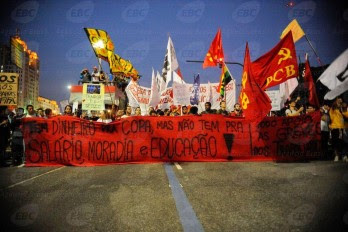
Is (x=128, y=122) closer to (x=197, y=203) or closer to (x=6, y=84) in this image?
(x=6, y=84)

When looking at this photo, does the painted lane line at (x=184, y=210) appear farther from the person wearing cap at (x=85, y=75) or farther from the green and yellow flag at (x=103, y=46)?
the person wearing cap at (x=85, y=75)

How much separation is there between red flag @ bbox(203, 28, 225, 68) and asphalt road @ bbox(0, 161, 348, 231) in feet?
30.2

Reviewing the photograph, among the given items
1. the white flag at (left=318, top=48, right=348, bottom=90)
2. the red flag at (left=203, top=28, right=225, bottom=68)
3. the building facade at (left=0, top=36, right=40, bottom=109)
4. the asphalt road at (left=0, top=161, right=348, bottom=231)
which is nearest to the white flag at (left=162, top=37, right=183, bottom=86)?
the red flag at (left=203, top=28, right=225, bottom=68)

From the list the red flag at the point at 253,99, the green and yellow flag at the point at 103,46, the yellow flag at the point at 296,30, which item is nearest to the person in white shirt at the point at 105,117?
the green and yellow flag at the point at 103,46

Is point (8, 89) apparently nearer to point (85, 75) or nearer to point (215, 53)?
point (215, 53)

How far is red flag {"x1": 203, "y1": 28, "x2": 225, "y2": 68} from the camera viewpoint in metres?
15.2

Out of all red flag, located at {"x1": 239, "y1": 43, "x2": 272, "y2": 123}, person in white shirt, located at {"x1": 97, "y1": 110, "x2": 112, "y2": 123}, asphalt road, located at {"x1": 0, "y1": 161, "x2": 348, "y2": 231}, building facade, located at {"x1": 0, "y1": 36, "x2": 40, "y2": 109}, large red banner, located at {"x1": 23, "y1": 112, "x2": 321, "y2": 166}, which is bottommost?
asphalt road, located at {"x1": 0, "y1": 161, "x2": 348, "y2": 231}

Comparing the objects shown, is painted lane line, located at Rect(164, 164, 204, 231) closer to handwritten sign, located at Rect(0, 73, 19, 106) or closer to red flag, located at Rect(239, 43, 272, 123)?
red flag, located at Rect(239, 43, 272, 123)

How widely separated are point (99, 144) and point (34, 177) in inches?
98.2

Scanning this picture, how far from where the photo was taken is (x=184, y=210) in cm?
402

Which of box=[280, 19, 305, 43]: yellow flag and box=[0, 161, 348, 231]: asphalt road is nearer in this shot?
box=[0, 161, 348, 231]: asphalt road

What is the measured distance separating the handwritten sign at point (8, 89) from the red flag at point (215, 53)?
29.9 feet

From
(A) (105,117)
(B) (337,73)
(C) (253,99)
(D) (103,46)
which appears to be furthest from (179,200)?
(D) (103,46)

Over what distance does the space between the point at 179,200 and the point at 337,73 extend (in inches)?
113
